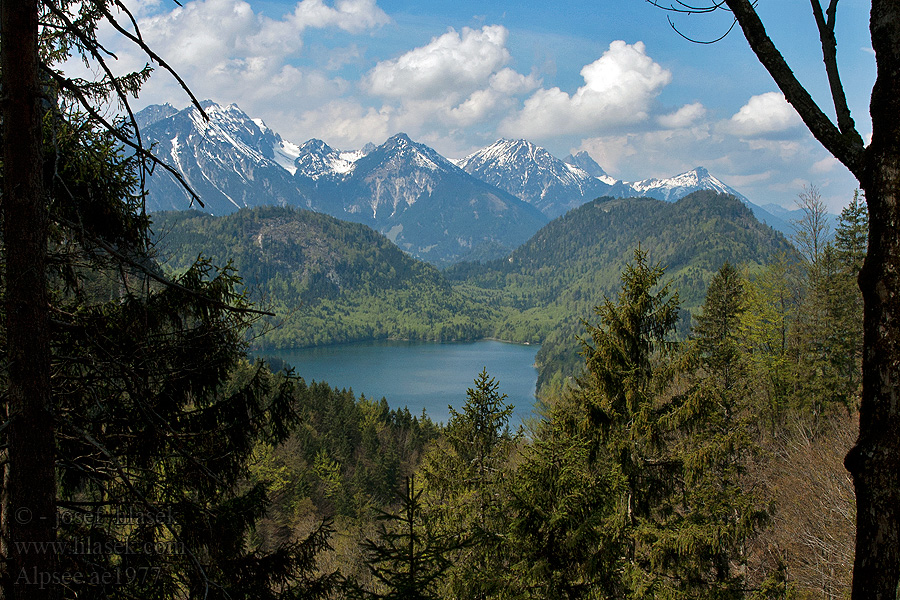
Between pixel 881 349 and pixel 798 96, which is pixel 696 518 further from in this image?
pixel 798 96

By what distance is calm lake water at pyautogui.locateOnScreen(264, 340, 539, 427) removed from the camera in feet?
292

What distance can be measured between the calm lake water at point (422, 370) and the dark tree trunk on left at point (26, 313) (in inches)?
2421

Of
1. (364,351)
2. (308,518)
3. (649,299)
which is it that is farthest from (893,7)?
(364,351)

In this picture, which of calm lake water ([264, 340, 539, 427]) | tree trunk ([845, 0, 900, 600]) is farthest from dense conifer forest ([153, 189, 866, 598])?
calm lake water ([264, 340, 539, 427])

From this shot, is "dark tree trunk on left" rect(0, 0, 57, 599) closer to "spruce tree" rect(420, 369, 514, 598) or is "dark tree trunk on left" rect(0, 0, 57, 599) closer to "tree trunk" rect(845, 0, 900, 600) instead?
"tree trunk" rect(845, 0, 900, 600)

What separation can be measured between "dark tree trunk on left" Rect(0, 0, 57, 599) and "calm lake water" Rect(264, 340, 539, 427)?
6150 centimetres

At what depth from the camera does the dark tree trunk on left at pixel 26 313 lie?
8.40ft

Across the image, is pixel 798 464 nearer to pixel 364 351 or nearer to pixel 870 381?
pixel 870 381

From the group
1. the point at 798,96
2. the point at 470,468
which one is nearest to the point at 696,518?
the point at 470,468

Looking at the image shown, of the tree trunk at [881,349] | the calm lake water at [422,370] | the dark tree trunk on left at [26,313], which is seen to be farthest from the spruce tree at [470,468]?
the calm lake water at [422,370]

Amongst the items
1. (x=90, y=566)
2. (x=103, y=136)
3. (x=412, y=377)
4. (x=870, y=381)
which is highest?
(x=103, y=136)

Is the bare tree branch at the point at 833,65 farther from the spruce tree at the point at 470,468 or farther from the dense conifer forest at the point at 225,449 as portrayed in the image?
the spruce tree at the point at 470,468

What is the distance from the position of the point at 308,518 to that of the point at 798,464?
24202 mm

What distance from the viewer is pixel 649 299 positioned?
900 cm
